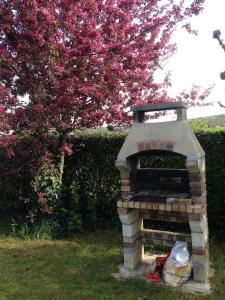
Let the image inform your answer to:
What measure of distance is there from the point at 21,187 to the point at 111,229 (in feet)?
7.51

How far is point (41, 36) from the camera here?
6.12m

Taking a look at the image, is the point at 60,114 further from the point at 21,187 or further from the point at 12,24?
the point at 21,187

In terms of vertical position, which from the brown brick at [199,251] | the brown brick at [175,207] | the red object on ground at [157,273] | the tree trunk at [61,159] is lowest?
the red object on ground at [157,273]

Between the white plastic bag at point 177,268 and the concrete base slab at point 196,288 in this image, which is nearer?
the concrete base slab at point 196,288

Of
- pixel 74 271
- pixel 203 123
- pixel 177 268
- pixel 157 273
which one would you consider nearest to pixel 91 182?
pixel 74 271

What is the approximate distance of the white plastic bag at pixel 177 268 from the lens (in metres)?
4.69

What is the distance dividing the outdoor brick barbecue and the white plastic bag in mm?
97

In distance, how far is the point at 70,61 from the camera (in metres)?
6.44

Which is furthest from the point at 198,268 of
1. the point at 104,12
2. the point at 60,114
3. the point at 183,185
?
the point at 104,12

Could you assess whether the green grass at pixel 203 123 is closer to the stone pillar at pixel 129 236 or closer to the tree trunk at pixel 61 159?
the tree trunk at pixel 61 159

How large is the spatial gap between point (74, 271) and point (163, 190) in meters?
1.82

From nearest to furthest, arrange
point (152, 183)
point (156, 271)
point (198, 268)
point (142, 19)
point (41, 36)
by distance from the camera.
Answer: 1. point (198, 268)
2. point (156, 271)
3. point (152, 183)
4. point (41, 36)
5. point (142, 19)

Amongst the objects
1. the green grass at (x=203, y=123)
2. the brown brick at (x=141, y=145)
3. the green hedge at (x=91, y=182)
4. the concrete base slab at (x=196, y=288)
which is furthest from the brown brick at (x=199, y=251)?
the green grass at (x=203, y=123)

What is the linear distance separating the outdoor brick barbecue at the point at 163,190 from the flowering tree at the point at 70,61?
69.1 inches
